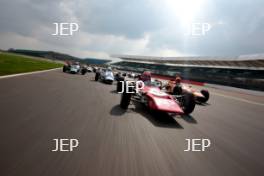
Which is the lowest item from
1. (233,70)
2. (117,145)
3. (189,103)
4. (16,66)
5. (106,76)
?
(117,145)

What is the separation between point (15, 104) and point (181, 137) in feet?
15.6

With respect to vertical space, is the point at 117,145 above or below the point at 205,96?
below

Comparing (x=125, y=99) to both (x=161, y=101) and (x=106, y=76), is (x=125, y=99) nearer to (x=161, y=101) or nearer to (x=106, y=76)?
(x=161, y=101)

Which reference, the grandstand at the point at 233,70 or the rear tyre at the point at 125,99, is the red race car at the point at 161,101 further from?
the grandstand at the point at 233,70

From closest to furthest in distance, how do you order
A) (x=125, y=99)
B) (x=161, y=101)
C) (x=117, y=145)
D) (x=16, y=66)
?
(x=117, y=145) → (x=161, y=101) → (x=125, y=99) → (x=16, y=66)

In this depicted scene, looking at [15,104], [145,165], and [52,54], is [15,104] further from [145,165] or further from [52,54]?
[52,54]

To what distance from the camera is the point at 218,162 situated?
3355 mm

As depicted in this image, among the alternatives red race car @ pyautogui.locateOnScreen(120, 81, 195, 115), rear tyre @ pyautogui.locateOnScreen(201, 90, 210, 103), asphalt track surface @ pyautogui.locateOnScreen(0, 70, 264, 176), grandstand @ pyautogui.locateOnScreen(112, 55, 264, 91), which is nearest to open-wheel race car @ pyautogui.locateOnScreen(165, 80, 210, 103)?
rear tyre @ pyautogui.locateOnScreen(201, 90, 210, 103)

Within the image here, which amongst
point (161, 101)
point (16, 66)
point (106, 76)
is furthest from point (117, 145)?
point (16, 66)

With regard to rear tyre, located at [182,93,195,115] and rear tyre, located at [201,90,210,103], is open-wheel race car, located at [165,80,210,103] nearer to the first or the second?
rear tyre, located at [201,90,210,103]

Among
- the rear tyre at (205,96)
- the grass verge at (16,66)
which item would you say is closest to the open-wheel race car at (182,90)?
the rear tyre at (205,96)

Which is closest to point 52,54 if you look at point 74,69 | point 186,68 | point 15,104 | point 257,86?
point 186,68

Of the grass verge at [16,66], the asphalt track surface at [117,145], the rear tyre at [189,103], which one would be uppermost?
the grass verge at [16,66]

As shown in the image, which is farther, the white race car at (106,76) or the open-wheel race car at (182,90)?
the white race car at (106,76)
